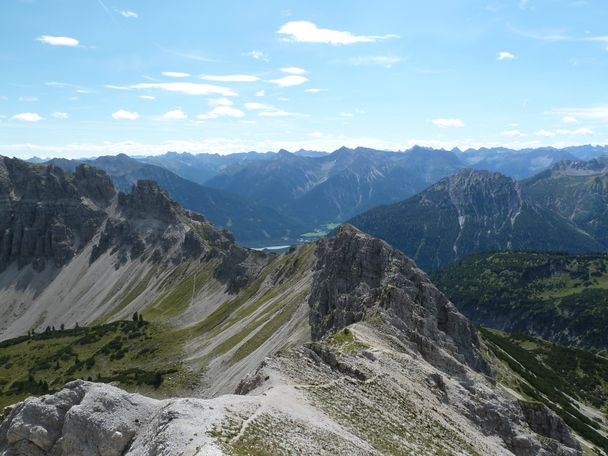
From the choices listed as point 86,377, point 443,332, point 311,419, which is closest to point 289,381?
point 311,419

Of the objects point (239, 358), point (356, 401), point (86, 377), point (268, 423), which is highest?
point (268, 423)

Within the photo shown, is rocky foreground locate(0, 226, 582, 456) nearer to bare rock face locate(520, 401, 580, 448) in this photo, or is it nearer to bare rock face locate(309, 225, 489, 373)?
bare rock face locate(520, 401, 580, 448)

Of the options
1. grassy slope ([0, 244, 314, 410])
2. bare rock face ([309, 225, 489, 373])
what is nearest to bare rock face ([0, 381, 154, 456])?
bare rock face ([309, 225, 489, 373])

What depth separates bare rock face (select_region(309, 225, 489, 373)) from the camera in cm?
9294

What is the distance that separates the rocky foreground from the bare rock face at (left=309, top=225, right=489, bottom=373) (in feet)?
1.17

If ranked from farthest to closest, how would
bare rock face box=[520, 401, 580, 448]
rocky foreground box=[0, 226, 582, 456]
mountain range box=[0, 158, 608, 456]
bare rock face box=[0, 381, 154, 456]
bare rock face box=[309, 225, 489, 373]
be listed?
bare rock face box=[309, 225, 489, 373]
bare rock face box=[520, 401, 580, 448]
mountain range box=[0, 158, 608, 456]
bare rock face box=[0, 381, 154, 456]
rocky foreground box=[0, 226, 582, 456]

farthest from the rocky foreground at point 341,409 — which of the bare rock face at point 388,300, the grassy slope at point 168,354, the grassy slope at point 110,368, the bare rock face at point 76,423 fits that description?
the grassy slope at point 110,368

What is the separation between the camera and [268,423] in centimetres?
4034

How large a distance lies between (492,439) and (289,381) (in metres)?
29.8

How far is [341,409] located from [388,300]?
151ft

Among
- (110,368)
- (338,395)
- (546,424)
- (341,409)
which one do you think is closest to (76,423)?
(341,409)

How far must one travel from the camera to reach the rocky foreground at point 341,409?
126ft

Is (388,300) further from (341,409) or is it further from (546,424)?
(341,409)

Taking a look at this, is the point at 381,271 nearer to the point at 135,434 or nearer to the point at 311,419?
the point at 311,419
